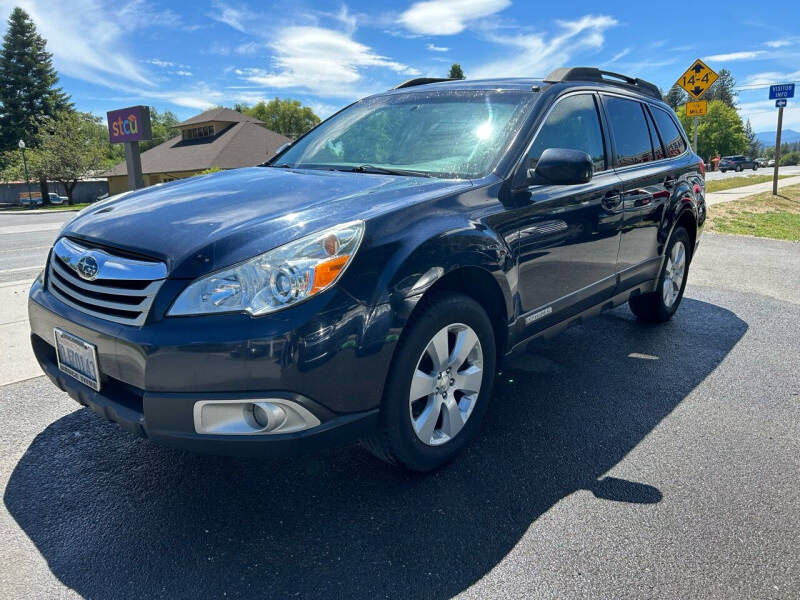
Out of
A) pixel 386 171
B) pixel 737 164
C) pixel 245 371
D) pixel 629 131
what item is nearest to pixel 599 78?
pixel 629 131

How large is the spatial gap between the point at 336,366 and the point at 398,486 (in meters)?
0.83

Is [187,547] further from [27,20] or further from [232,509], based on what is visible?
[27,20]

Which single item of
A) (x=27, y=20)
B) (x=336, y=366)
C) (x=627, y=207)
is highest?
(x=27, y=20)

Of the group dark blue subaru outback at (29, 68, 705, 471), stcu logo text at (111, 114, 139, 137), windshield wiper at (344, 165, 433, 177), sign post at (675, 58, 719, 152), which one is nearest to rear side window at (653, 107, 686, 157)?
dark blue subaru outback at (29, 68, 705, 471)

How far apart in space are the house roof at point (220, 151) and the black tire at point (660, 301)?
34.5 m

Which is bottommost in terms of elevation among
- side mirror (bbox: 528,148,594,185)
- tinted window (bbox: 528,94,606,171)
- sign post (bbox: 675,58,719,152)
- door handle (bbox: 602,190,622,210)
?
door handle (bbox: 602,190,622,210)

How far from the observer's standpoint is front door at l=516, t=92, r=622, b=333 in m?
3.09

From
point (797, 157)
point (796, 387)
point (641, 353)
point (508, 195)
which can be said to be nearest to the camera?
point (508, 195)

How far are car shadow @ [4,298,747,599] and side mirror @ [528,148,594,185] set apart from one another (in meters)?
1.35

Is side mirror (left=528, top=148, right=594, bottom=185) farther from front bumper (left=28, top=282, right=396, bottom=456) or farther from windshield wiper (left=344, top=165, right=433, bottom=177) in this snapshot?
front bumper (left=28, top=282, right=396, bottom=456)

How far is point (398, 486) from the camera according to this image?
8.71 ft

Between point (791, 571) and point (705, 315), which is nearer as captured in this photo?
point (791, 571)

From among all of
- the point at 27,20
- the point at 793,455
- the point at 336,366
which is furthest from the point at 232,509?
the point at 27,20

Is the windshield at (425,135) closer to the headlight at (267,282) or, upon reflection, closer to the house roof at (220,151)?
the headlight at (267,282)
